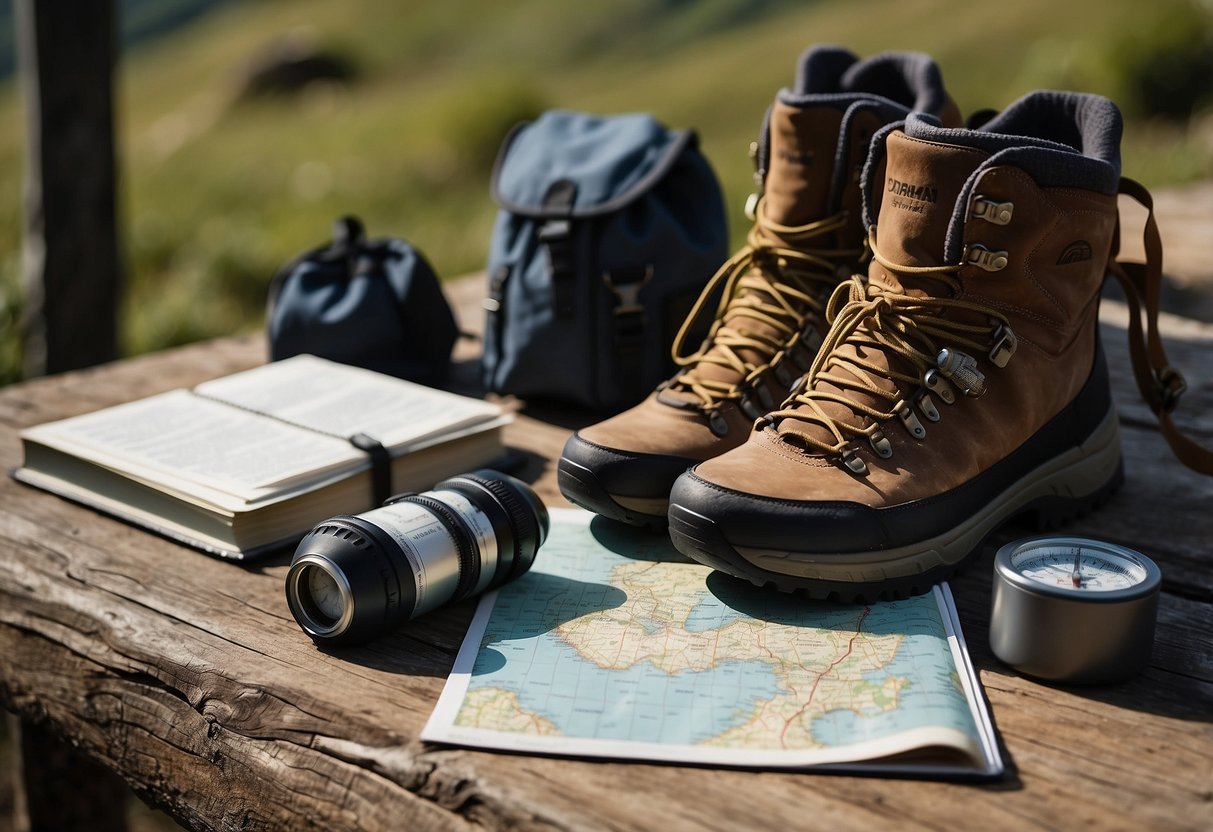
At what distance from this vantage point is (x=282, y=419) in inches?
70.4

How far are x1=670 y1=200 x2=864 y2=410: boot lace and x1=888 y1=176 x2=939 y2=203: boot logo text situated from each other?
0.22 meters

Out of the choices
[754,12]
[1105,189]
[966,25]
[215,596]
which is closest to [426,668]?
[215,596]

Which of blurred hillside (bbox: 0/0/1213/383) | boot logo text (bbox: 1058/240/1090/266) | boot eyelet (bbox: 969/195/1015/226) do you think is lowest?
blurred hillside (bbox: 0/0/1213/383)

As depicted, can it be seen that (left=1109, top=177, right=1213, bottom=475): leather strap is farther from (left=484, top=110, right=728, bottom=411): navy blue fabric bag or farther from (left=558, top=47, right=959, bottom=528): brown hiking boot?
(left=484, top=110, right=728, bottom=411): navy blue fabric bag

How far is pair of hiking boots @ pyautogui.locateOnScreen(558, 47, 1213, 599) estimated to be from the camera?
4.42 feet

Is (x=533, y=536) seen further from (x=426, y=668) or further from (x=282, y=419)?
(x=282, y=419)

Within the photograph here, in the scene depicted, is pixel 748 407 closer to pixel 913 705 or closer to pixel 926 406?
pixel 926 406

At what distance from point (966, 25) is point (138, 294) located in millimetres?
9436

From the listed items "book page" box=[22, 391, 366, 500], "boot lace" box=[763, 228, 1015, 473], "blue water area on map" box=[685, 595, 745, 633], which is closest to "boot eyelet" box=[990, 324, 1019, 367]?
"boot lace" box=[763, 228, 1015, 473]

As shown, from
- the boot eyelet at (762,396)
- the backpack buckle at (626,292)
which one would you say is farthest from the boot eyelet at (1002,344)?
the backpack buckle at (626,292)

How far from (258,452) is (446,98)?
10.1 m

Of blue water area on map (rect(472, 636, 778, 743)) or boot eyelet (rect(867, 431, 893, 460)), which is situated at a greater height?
boot eyelet (rect(867, 431, 893, 460))

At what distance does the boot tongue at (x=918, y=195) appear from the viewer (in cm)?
137

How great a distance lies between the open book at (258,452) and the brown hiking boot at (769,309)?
0.94 feet
